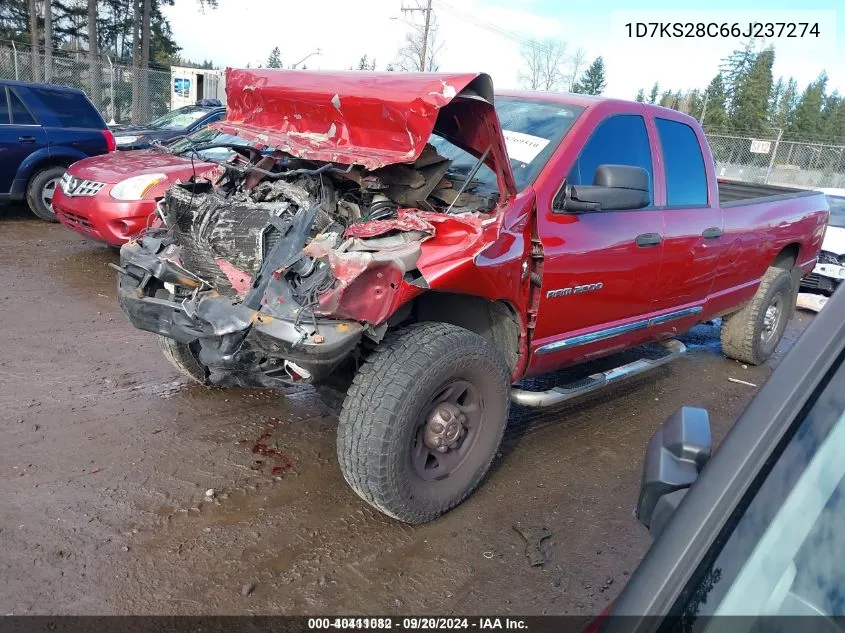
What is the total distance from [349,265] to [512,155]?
4.49 ft

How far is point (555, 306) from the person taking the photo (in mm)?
3412

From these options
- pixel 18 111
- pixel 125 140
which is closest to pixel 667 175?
pixel 18 111

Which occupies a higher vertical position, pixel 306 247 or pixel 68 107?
pixel 68 107

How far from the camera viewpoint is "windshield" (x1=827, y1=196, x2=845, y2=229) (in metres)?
9.37

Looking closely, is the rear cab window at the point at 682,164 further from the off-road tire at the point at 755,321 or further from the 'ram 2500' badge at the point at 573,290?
the off-road tire at the point at 755,321

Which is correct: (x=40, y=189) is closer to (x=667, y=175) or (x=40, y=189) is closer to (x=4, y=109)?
(x=4, y=109)

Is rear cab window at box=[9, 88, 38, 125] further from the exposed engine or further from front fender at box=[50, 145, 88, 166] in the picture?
the exposed engine

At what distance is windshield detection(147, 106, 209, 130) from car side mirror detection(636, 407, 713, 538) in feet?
33.9

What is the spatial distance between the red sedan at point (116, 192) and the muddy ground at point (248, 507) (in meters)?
1.89

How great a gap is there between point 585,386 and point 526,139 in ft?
4.76

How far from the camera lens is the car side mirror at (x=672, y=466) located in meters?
1.22

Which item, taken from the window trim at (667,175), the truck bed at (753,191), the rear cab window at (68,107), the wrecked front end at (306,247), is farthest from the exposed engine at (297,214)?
the rear cab window at (68,107)

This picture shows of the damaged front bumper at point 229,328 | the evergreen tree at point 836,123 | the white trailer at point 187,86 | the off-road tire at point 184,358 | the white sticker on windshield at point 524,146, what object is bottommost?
the off-road tire at point 184,358

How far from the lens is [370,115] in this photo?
3.10 metres
